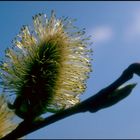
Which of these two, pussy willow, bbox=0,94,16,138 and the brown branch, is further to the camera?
pussy willow, bbox=0,94,16,138

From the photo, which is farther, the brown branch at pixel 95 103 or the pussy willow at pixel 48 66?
the pussy willow at pixel 48 66

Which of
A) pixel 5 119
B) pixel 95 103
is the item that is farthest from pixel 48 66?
pixel 95 103

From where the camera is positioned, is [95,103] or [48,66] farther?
[48,66]

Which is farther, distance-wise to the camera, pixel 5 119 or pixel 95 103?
pixel 5 119

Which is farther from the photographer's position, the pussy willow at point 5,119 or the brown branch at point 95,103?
the pussy willow at point 5,119

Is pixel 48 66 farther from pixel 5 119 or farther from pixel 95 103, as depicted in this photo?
pixel 95 103

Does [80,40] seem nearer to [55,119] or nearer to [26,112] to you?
[26,112]

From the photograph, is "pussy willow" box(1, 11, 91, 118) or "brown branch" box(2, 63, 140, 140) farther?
"pussy willow" box(1, 11, 91, 118)

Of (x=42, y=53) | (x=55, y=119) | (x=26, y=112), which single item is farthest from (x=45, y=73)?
(x=55, y=119)
